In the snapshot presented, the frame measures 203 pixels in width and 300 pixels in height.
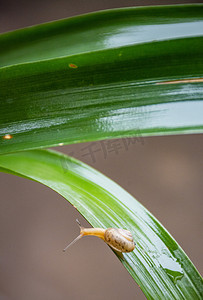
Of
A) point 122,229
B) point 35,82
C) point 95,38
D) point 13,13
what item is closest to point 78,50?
point 95,38

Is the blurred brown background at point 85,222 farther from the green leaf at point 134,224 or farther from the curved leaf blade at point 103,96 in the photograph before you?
the curved leaf blade at point 103,96

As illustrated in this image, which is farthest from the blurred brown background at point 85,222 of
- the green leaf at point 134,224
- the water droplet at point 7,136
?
the water droplet at point 7,136

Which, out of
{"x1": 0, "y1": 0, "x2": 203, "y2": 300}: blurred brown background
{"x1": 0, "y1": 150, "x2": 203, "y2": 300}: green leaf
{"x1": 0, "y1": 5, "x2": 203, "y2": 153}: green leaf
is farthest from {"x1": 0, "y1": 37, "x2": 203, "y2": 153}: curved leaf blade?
{"x1": 0, "y1": 0, "x2": 203, "y2": 300}: blurred brown background

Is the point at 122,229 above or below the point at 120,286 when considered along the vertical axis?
above

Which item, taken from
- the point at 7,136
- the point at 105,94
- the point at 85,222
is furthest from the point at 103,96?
the point at 85,222

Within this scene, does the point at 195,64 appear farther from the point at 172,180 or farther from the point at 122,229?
the point at 172,180

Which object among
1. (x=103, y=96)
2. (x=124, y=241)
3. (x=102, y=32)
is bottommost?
(x=124, y=241)

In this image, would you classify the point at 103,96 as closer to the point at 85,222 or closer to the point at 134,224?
the point at 134,224
